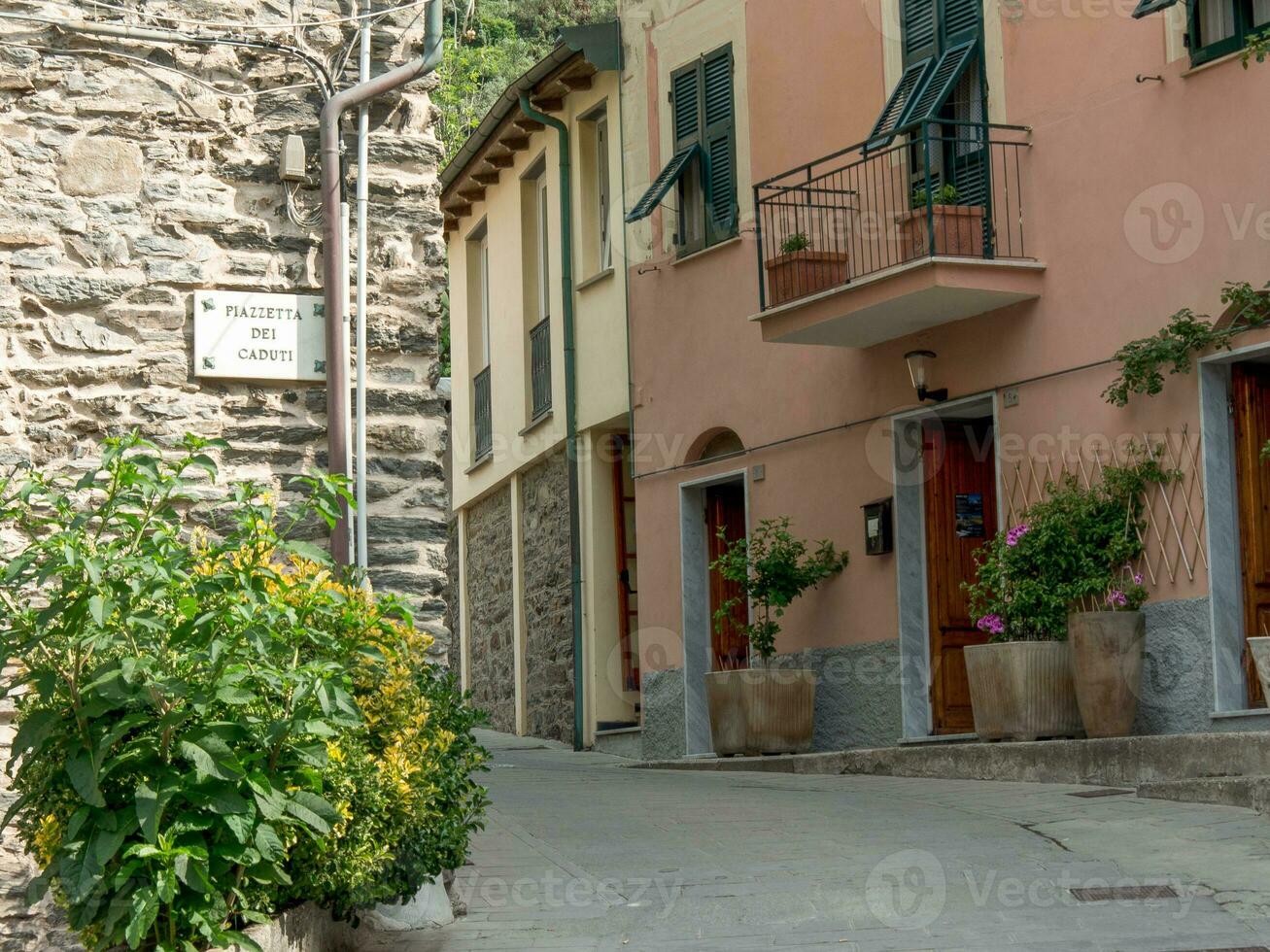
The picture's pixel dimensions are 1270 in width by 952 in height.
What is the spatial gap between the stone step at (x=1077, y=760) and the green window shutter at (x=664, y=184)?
4964 millimetres

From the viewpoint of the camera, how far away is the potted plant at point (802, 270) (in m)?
13.4

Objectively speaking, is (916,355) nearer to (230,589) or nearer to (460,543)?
(230,589)

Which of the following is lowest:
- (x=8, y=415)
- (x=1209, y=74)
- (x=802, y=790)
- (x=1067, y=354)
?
(x=802, y=790)

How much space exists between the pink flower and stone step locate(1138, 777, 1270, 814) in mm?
1935

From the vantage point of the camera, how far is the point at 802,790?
36.4 ft

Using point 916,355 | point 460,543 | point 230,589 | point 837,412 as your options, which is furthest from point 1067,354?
point 460,543

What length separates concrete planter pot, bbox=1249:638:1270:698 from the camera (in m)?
9.88

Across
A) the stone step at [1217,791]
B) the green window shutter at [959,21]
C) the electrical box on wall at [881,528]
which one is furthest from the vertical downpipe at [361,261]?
the electrical box on wall at [881,528]

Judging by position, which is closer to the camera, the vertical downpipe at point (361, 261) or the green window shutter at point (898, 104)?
the vertical downpipe at point (361, 261)

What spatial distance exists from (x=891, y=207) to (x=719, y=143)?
2.54m

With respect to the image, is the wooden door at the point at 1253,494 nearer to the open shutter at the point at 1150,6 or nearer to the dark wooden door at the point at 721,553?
the open shutter at the point at 1150,6

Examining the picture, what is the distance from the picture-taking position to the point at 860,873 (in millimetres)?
7625

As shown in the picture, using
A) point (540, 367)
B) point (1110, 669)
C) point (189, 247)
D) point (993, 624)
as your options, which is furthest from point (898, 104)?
point (189, 247)

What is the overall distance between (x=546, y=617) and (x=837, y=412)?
5.22m
